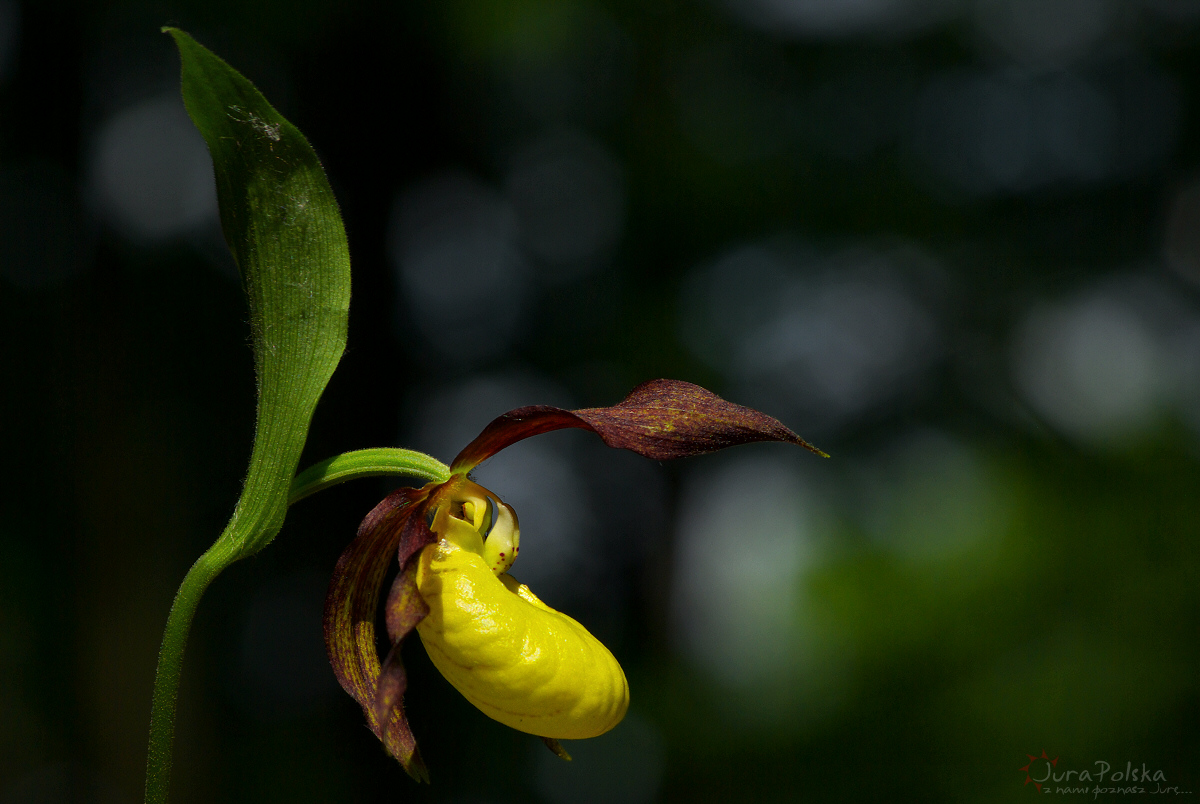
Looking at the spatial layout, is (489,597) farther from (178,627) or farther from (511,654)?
(178,627)

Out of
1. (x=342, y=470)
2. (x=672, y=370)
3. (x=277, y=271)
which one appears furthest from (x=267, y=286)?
(x=672, y=370)

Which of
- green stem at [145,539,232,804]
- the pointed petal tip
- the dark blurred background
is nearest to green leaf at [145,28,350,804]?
green stem at [145,539,232,804]

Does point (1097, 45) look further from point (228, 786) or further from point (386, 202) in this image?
point (228, 786)

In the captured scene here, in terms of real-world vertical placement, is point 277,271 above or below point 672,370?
above

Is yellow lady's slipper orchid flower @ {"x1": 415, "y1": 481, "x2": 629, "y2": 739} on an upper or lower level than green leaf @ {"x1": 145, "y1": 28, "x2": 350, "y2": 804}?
lower

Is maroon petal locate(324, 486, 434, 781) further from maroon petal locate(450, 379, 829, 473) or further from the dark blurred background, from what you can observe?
the dark blurred background
